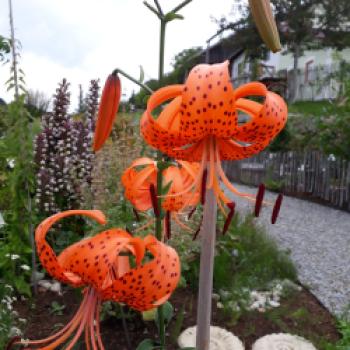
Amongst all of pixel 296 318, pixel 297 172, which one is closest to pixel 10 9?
pixel 296 318

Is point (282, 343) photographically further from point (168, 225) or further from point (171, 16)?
point (171, 16)

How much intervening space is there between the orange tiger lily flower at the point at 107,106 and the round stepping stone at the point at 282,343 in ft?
5.27

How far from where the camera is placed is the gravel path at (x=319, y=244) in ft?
10.1

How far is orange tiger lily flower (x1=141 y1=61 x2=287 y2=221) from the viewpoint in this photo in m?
0.65

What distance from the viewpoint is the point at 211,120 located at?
0.70 m

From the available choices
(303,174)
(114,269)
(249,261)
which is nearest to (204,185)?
(114,269)

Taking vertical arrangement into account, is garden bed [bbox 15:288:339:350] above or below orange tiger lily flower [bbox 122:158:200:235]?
below

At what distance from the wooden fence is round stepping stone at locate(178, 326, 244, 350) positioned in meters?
4.34

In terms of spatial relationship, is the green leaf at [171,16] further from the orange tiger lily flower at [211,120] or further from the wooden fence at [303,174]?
the wooden fence at [303,174]

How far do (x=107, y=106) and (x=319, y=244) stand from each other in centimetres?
391

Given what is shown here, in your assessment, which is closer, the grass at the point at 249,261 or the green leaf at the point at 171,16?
the green leaf at the point at 171,16

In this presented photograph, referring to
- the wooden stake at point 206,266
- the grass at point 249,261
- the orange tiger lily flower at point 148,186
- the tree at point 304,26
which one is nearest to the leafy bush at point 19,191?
the grass at point 249,261

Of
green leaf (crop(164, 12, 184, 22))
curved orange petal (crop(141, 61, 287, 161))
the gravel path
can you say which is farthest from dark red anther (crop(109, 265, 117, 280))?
the gravel path

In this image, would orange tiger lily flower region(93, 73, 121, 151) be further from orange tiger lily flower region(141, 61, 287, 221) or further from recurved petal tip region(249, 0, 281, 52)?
recurved petal tip region(249, 0, 281, 52)
